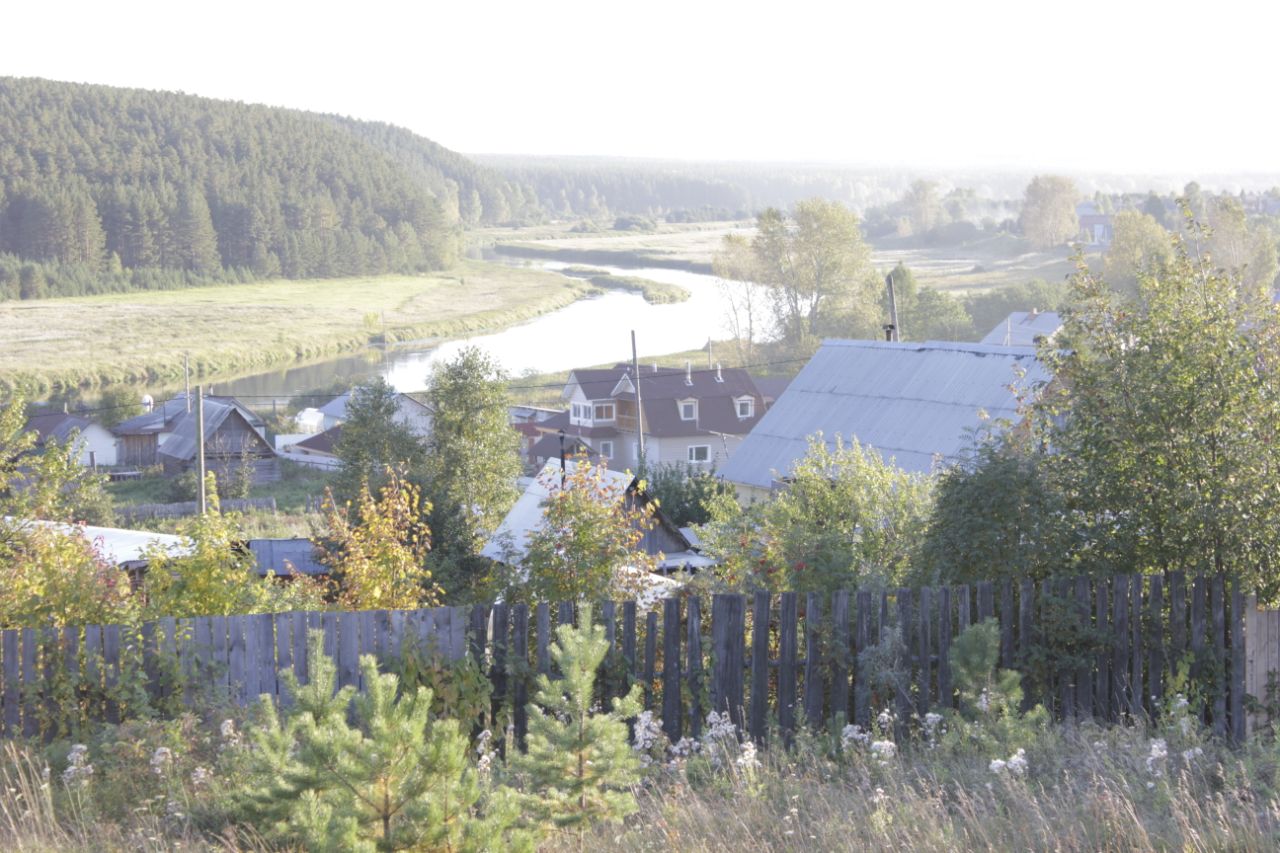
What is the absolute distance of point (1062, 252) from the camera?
395 feet

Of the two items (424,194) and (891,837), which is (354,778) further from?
(424,194)

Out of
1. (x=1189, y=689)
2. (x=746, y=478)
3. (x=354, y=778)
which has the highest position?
(x=354, y=778)

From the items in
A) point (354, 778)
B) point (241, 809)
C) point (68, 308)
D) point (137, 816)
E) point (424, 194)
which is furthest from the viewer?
point (424, 194)

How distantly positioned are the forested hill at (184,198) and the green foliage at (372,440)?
105 meters

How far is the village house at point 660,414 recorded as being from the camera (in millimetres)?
47312

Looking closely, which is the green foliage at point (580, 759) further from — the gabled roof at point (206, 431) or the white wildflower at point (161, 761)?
the gabled roof at point (206, 431)

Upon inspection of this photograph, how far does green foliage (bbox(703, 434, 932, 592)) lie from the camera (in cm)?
789

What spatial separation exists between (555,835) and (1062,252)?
405 feet

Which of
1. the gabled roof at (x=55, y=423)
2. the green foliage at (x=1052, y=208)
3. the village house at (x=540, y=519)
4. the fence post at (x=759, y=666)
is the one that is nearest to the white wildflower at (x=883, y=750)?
the fence post at (x=759, y=666)

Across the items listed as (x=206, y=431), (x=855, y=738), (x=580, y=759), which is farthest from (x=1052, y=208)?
(x=580, y=759)

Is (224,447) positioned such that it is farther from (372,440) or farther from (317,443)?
(372,440)

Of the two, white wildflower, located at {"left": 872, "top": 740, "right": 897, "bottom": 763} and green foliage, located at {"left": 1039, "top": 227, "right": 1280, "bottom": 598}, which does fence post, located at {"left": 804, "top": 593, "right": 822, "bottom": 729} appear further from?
green foliage, located at {"left": 1039, "top": 227, "right": 1280, "bottom": 598}

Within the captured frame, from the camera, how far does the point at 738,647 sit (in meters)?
7.11

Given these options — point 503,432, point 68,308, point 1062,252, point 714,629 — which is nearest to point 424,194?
point 68,308
